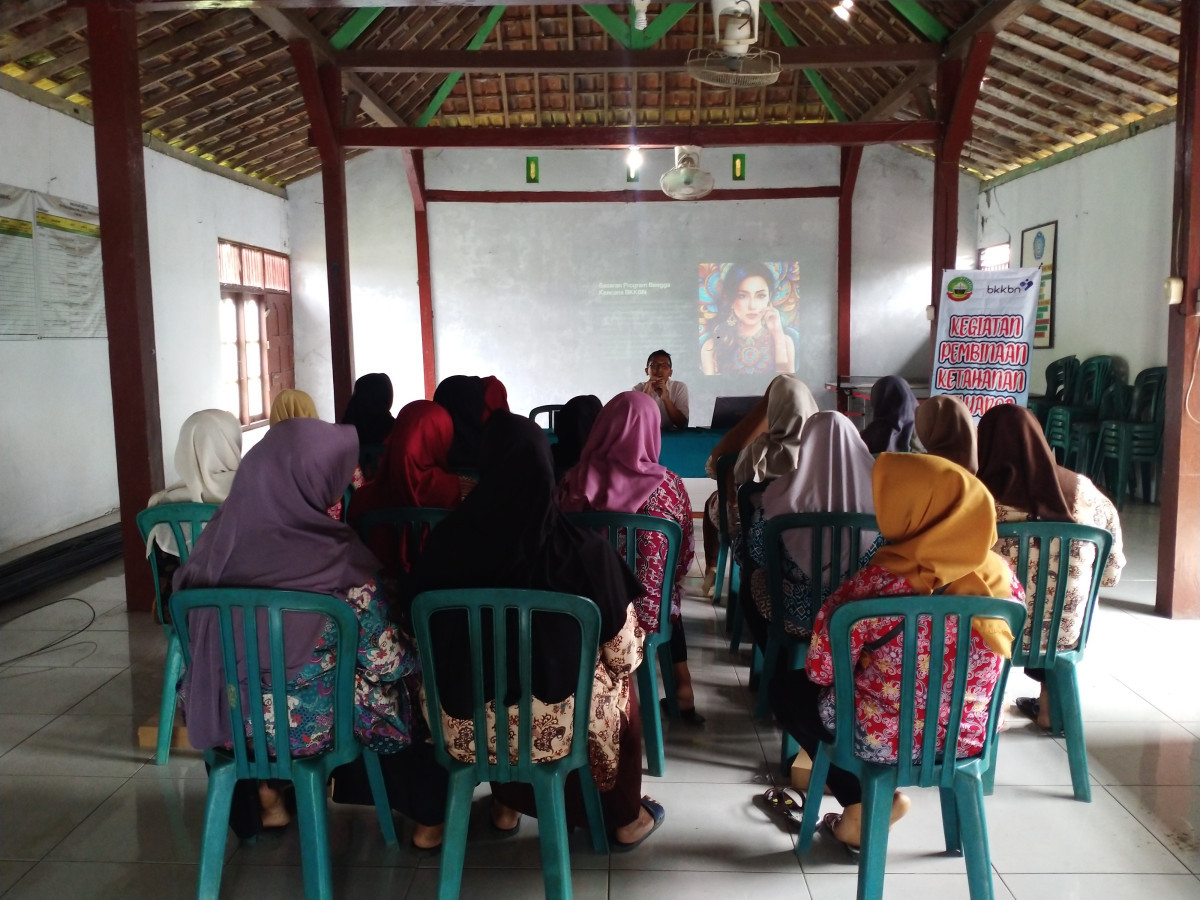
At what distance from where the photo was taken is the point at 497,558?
73.5 inches

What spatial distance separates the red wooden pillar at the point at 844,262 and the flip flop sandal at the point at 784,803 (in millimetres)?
7736

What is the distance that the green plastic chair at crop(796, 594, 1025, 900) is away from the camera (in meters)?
1.76

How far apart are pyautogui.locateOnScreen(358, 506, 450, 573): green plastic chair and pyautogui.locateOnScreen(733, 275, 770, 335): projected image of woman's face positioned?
7878mm

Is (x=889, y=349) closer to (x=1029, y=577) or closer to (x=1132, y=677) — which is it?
(x=1132, y=677)

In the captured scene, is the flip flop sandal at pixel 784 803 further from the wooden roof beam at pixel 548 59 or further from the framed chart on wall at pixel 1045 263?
the framed chart on wall at pixel 1045 263

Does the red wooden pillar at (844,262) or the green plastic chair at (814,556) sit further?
the red wooden pillar at (844,262)

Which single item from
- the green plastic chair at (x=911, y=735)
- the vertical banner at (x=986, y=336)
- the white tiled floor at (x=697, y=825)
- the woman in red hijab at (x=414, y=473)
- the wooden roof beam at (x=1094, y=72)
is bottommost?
the white tiled floor at (x=697, y=825)

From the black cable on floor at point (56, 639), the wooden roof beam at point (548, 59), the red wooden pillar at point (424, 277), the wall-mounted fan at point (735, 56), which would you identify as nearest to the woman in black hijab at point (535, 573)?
the wall-mounted fan at point (735, 56)

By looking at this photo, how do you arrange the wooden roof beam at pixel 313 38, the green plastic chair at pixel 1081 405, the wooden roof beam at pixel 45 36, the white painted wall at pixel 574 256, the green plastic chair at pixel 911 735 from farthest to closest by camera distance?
the white painted wall at pixel 574 256
the green plastic chair at pixel 1081 405
the wooden roof beam at pixel 313 38
the wooden roof beam at pixel 45 36
the green plastic chair at pixel 911 735

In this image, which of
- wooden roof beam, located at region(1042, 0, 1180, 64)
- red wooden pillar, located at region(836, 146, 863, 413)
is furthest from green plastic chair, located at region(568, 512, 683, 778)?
red wooden pillar, located at region(836, 146, 863, 413)

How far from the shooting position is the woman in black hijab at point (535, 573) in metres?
1.84

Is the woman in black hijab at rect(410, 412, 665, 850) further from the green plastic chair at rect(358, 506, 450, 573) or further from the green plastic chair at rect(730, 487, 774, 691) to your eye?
the green plastic chair at rect(730, 487, 774, 691)

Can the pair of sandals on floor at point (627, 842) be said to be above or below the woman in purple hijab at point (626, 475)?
below

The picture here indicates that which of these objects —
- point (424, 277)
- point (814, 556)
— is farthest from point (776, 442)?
point (424, 277)
